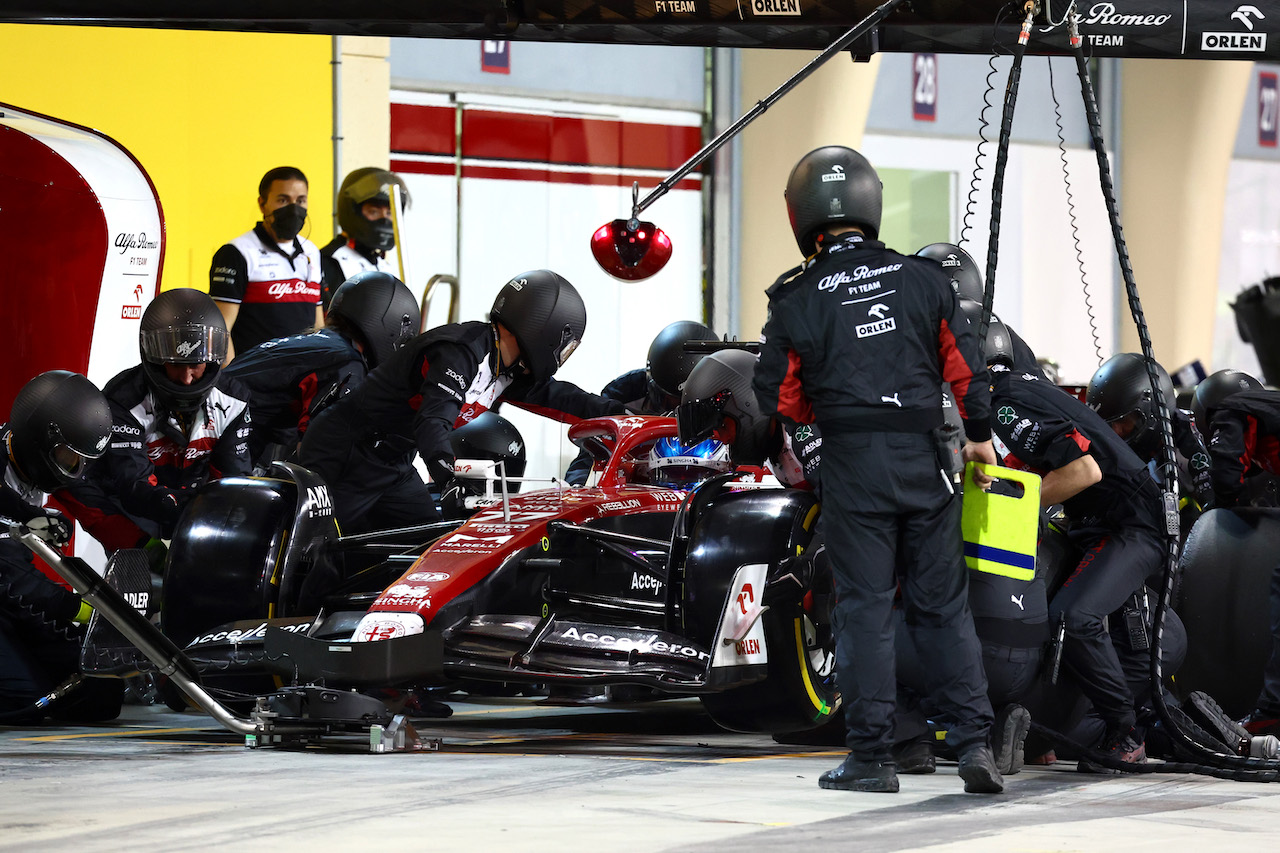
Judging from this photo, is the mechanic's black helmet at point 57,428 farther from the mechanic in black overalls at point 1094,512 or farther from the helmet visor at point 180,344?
the mechanic in black overalls at point 1094,512

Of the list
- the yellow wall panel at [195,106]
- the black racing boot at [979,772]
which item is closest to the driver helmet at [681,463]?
the black racing boot at [979,772]

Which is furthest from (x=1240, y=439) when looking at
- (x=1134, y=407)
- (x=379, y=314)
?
(x=379, y=314)

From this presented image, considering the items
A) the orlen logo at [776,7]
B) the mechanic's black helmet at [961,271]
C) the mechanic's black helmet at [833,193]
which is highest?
the orlen logo at [776,7]

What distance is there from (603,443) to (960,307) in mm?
2310

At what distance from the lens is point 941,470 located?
5566 mm

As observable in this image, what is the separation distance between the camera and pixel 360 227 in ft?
35.3

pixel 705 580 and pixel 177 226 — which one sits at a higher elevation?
pixel 177 226

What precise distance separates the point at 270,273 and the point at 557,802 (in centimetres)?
588

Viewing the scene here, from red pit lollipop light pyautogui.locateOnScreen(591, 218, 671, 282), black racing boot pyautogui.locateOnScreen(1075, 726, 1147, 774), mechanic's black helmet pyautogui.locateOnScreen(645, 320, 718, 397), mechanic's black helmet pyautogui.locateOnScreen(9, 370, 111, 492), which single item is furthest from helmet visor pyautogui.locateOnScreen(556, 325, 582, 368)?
black racing boot pyautogui.locateOnScreen(1075, 726, 1147, 774)

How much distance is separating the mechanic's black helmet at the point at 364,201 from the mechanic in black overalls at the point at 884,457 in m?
5.44

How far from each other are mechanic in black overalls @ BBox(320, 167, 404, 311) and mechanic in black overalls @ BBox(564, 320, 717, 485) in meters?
2.08

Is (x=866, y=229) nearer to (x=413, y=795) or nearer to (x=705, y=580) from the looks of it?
(x=705, y=580)

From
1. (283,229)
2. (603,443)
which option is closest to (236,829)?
(603,443)

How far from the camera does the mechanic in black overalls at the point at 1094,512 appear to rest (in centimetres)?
616
